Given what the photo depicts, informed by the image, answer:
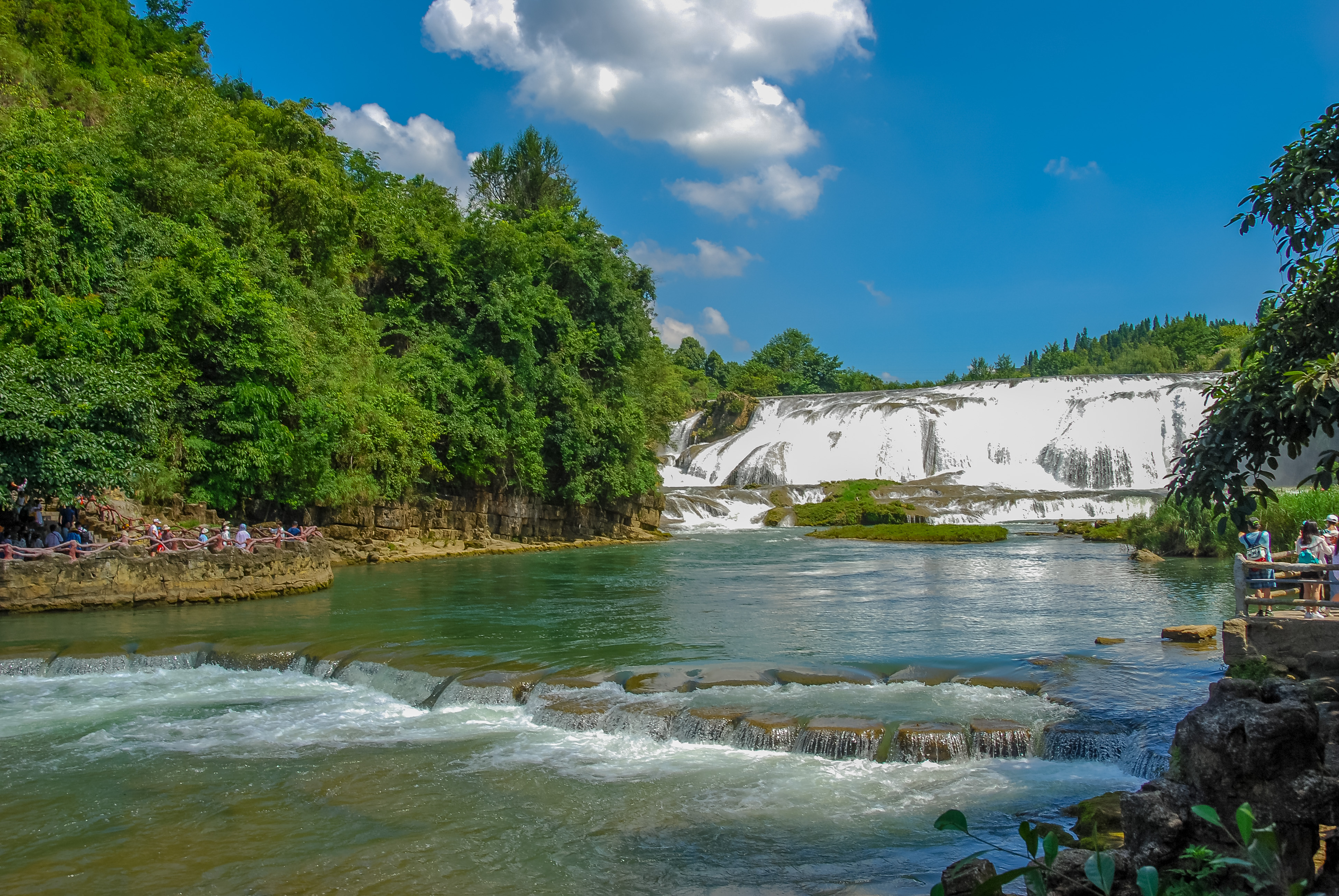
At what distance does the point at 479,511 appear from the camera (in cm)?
3130

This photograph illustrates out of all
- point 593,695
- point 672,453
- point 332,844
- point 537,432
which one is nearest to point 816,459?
point 672,453

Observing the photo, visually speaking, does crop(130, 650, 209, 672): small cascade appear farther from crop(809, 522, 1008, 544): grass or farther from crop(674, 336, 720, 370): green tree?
crop(674, 336, 720, 370): green tree

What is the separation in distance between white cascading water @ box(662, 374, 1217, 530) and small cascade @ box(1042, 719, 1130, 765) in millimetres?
30395

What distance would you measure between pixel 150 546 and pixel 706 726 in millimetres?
14018

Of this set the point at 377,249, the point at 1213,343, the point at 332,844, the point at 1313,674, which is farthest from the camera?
the point at 1213,343

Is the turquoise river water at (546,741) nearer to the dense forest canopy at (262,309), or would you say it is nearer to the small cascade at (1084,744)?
the small cascade at (1084,744)

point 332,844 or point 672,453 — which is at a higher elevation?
point 672,453

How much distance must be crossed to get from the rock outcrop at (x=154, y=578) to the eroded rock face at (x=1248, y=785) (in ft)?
59.3

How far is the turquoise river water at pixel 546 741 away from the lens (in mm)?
6043

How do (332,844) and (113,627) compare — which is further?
(113,627)

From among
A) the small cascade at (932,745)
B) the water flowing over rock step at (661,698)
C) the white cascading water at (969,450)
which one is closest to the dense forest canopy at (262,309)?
the water flowing over rock step at (661,698)

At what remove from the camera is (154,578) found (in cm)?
1731

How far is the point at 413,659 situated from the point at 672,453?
40404 mm

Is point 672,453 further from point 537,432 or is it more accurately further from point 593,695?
point 593,695
